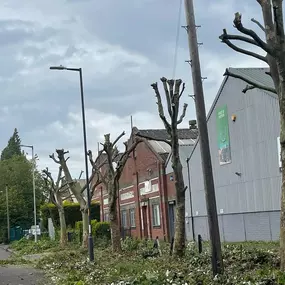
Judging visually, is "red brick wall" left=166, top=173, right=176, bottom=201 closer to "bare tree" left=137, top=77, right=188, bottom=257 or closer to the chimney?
the chimney

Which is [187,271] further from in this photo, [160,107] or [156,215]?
[156,215]

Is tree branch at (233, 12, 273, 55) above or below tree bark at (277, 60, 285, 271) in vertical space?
above

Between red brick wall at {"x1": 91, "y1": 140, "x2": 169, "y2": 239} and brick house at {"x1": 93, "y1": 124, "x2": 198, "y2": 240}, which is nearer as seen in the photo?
red brick wall at {"x1": 91, "y1": 140, "x2": 169, "y2": 239}

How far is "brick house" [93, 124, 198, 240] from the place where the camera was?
131 ft

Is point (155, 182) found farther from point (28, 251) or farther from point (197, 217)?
point (28, 251)

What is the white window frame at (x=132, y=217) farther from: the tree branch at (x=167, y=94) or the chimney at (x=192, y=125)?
the tree branch at (x=167, y=94)

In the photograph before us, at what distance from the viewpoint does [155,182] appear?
136 ft

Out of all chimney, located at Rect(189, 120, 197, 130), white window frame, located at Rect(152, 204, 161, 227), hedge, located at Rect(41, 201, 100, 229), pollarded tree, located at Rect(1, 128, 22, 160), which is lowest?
white window frame, located at Rect(152, 204, 161, 227)

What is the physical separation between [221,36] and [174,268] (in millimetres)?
6928

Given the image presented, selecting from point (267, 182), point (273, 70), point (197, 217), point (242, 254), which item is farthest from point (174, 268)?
point (197, 217)

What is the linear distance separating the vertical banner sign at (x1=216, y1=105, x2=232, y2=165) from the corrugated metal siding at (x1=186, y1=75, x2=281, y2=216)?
0.35 m

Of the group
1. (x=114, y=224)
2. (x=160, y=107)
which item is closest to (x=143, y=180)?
(x=114, y=224)

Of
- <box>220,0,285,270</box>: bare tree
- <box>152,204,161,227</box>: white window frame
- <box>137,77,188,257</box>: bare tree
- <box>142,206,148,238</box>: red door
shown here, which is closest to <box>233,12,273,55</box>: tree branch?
<box>220,0,285,270</box>: bare tree

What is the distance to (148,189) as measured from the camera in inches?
1708
